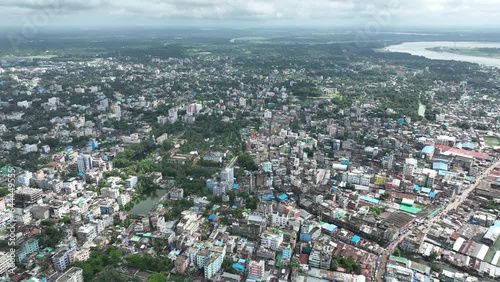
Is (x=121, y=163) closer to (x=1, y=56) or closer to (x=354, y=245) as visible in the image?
(x=354, y=245)

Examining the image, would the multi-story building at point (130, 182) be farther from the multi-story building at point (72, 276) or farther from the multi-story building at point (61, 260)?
the multi-story building at point (72, 276)

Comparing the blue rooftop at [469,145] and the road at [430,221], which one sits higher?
the blue rooftop at [469,145]

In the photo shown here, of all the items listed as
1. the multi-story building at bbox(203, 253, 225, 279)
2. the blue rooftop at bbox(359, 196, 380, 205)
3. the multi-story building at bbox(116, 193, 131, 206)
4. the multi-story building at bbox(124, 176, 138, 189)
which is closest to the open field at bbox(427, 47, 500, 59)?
the blue rooftop at bbox(359, 196, 380, 205)

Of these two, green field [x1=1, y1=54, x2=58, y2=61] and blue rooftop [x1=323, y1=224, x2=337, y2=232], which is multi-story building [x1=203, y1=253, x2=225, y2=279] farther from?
green field [x1=1, y1=54, x2=58, y2=61]

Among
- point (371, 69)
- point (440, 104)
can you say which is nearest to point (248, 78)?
point (371, 69)

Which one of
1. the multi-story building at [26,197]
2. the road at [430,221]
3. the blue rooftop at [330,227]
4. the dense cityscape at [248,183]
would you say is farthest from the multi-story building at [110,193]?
the road at [430,221]

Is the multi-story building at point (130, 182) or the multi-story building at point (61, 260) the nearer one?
the multi-story building at point (61, 260)

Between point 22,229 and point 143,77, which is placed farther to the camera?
point 143,77
